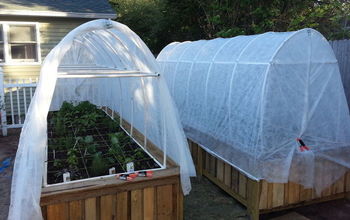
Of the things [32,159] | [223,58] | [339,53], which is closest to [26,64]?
[223,58]

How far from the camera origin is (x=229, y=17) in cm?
1206

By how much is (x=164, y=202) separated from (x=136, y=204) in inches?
12.0

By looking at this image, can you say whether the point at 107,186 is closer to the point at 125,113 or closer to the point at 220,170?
the point at 220,170

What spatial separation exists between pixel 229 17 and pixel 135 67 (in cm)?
859

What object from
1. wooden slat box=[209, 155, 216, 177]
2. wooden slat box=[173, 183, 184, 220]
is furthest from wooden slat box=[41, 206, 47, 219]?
wooden slat box=[209, 155, 216, 177]

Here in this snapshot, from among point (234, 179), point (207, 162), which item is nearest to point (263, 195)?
point (234, 179)

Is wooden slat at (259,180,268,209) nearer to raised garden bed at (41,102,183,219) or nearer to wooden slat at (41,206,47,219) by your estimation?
raised garden bed at (41,102,183,219)

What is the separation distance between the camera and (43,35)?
30.8 ft

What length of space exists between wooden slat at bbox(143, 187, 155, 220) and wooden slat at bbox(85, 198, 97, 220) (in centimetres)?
50

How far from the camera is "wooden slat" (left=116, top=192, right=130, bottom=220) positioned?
10.9 feet

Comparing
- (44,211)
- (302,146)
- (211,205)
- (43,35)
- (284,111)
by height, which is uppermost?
(43,35)

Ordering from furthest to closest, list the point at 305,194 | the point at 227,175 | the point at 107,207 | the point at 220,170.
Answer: the point at 220,170, the point at 227,175, the point at 305,194, the point at 107,207

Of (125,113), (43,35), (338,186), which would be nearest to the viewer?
(338,186)

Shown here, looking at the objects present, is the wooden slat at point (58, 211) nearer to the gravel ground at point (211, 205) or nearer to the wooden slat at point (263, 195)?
the gravel ground at point (211, 205)
